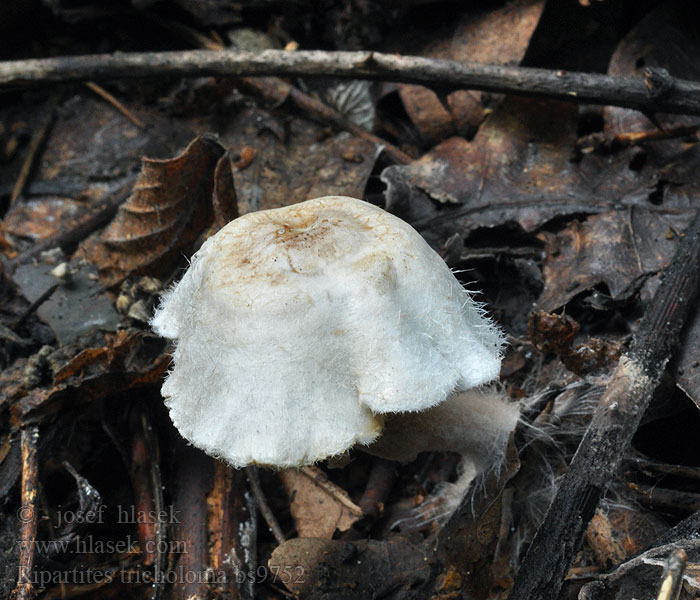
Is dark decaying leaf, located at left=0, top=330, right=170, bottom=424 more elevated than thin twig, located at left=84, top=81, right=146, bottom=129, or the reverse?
thin twig, located at left=84, top=81, right=146, bottom=129

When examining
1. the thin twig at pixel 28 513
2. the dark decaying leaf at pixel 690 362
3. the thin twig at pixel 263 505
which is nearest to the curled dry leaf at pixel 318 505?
the thin twig at pixel 263 505

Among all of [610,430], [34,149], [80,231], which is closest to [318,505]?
[610,430]

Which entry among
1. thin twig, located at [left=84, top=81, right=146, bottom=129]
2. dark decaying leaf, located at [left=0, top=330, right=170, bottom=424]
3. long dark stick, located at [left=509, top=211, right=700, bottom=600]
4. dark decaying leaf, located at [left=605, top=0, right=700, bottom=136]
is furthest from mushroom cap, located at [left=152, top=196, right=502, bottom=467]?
thin twig, located at [left=84, top=81, right=146, bottom=129]

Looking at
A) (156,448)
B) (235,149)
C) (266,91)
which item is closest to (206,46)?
(266,91)

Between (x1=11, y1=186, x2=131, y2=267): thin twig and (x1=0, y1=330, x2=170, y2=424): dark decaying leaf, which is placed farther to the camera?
(x1=11, y1=186, x2=131, y2=267): thin twig

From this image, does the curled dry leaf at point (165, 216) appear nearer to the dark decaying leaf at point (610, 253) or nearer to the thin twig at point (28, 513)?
the thin twig at point (28, 513)

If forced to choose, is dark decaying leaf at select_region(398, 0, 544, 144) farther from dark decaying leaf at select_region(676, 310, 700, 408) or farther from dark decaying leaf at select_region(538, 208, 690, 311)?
dark decaying leaf at select_region(676, 310, 700, 408)
